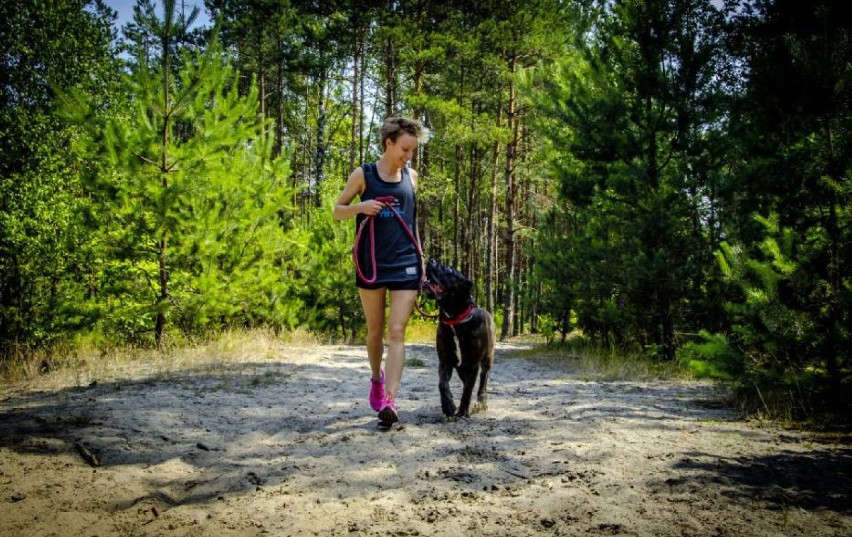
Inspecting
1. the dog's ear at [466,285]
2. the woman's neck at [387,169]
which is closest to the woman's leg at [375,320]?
the dog's ear at [466,285]

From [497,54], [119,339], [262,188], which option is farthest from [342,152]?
[119,339]

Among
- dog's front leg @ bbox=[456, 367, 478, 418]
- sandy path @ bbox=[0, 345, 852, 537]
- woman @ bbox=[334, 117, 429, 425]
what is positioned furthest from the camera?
dog's front leg @ bbox=[456, 367, 478, 418]

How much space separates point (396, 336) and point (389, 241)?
2.40 ft

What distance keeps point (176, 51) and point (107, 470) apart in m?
25.8

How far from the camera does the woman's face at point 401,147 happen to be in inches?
141

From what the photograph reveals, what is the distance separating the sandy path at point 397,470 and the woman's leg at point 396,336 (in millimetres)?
363

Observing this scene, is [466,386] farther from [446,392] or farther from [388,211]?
[388,211]

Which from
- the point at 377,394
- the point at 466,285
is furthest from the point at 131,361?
the point at 466,285

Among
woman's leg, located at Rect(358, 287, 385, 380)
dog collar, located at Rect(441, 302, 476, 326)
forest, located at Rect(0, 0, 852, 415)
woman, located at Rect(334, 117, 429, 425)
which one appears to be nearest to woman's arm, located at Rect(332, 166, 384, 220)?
woman, located at Rect(334, 117, 429, 425)

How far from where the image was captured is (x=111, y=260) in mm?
7316

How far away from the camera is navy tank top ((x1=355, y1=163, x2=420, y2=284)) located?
3.50 metres

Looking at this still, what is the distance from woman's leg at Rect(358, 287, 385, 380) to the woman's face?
40.7 inches

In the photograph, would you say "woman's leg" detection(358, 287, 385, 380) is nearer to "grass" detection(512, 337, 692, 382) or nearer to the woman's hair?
the woman's hair

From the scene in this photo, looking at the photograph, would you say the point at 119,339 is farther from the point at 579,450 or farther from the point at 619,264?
the point at 619,264
